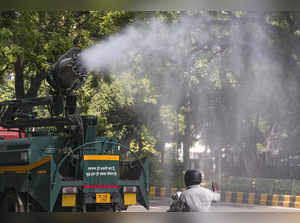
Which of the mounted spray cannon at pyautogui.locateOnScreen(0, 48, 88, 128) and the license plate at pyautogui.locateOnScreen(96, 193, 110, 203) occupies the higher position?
the mounted spray cannon at pyautogui.locateOnScreen(0, 48, 88, 128)

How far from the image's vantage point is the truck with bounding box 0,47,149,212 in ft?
26.9

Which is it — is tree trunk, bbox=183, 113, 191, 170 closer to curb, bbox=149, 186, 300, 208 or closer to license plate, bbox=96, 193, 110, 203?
curb, bbox=149, 186, 300, 208

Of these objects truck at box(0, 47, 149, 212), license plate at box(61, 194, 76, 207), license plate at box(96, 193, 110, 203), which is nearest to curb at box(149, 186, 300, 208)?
truck at box(0, 47, 149, 212)

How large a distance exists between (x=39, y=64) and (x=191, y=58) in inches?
253

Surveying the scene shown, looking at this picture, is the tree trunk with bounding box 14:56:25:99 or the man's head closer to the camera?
the man's head

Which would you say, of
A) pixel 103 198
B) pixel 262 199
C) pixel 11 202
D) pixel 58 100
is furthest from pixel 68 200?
pixel 262 199

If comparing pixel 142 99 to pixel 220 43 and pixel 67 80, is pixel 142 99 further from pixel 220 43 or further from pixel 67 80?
pixel 67 80

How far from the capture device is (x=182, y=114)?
24.0 metres

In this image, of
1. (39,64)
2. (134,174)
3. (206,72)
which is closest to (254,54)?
(206,72)

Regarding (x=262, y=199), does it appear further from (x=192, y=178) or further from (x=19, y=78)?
(x=192, y=178)

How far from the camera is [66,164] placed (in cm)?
888

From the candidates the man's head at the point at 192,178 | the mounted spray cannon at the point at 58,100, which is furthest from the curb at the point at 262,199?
the man's head at the point at 192,178

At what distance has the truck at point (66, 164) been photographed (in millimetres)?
8203

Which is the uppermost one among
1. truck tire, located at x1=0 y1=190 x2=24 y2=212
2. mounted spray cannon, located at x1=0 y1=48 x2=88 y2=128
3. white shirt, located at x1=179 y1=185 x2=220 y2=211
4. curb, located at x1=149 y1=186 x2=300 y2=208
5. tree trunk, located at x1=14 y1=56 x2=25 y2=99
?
tree trunk, located at x1=14 y1=56 x2=25 y2=99
